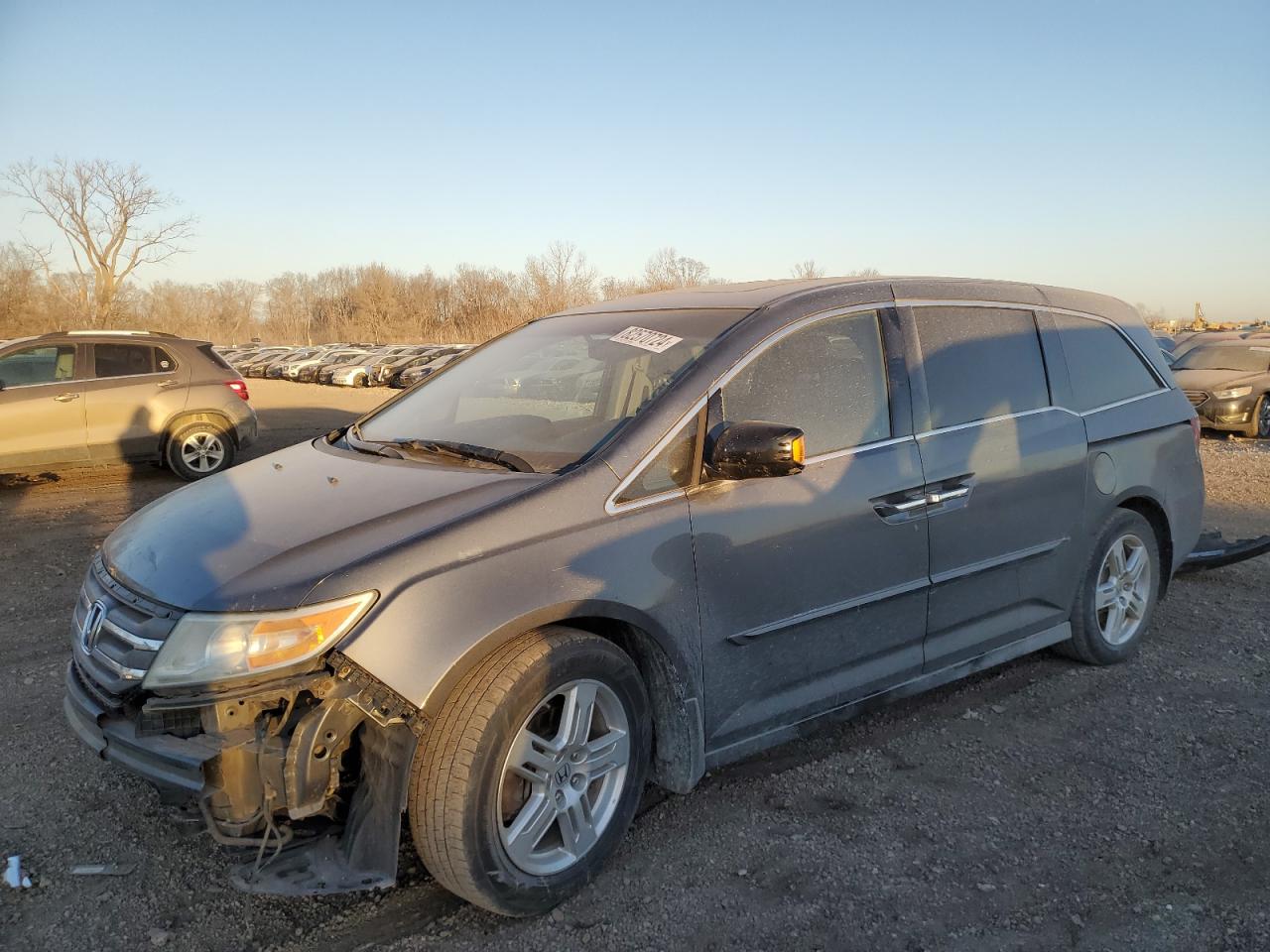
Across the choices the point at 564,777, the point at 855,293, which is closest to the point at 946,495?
the point at 855,293

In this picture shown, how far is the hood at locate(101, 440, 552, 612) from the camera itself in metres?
2.43

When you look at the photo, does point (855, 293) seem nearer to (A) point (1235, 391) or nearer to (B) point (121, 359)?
(B) point (121, 359)

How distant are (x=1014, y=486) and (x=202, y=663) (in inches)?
119

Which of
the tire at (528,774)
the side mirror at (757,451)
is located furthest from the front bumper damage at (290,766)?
the side mirror at (757,451)

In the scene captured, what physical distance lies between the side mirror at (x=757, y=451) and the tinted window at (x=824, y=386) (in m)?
0.21

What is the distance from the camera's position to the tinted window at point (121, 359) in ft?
33.0

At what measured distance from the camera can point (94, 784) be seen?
3375 millimetres

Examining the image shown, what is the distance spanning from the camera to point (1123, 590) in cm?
450

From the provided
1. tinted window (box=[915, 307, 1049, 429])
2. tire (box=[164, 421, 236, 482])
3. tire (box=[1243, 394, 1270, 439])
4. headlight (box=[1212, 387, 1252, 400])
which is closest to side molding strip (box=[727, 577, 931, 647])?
tinted window (box=[915, 307, 1049, 429])

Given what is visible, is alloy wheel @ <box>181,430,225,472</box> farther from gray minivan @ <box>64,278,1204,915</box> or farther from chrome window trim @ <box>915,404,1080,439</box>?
chrome window trim @ <box>915,404,1080,439</box>

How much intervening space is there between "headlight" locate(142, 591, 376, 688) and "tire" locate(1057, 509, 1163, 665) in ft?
11.0

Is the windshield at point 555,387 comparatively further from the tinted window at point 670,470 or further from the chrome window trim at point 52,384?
the chrome window trim at point 52,384

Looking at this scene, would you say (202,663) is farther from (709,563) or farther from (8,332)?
(8,332)

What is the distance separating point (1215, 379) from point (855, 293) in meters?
13.9
